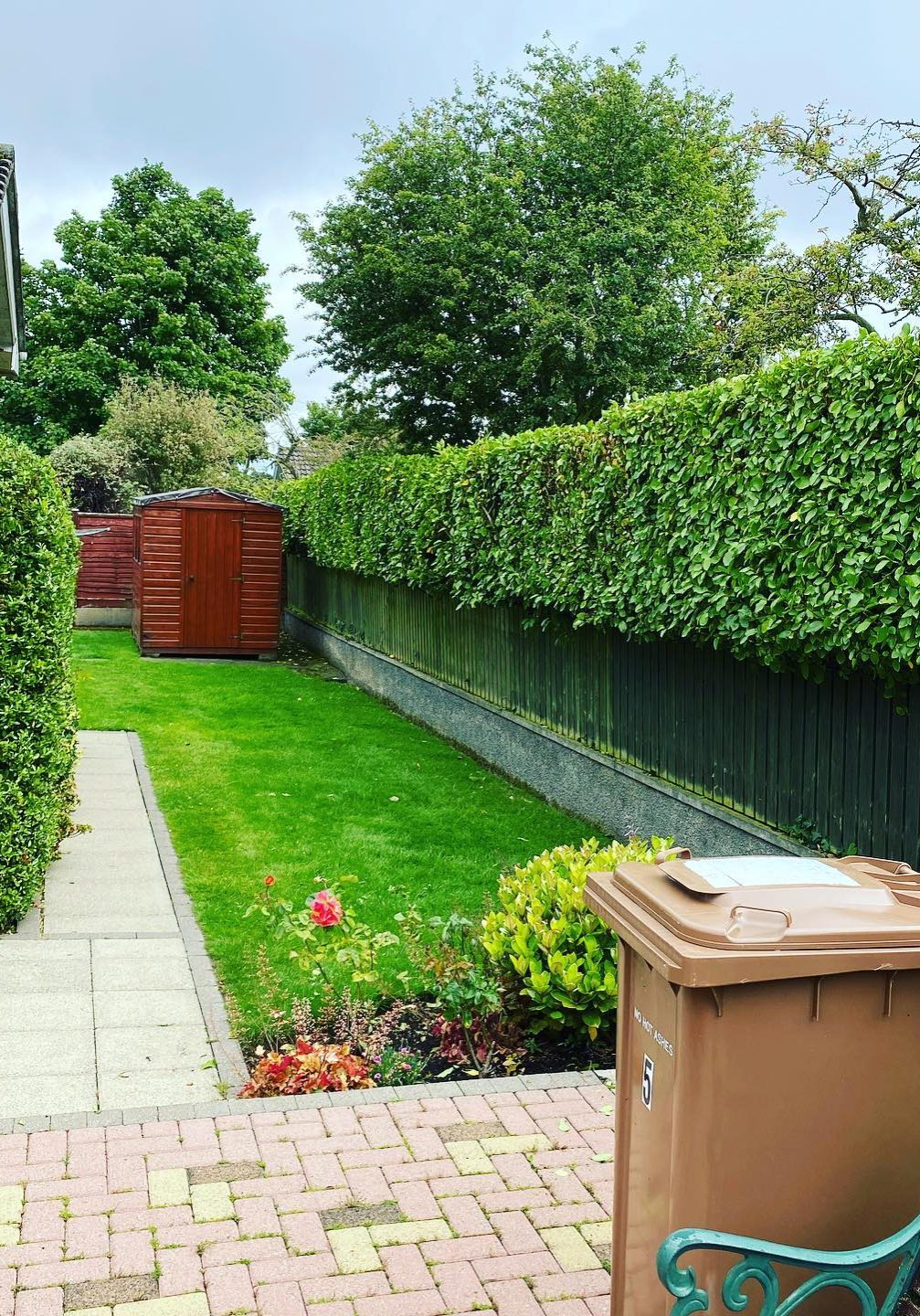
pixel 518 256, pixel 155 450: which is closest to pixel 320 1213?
pixel 518 256

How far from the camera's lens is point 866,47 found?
2212 centimetres

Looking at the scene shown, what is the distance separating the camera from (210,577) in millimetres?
19031

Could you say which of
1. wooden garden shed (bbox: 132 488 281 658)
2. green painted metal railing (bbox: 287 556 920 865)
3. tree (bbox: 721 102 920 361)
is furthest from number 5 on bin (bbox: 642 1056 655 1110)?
tree (bbox: 721 102 920 361)

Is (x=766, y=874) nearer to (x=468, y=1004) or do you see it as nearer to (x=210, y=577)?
(x=468, y=1004)

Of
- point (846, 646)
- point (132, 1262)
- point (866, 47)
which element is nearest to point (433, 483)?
point (846, 646)

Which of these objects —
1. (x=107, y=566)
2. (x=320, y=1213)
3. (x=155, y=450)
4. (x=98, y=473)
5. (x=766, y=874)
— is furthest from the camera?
(x=98, y=473)

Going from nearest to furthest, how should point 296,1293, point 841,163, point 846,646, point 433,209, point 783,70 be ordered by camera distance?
point 296,1293 → point 846,646 → point 841,163 → point 433,209 → point 783,70

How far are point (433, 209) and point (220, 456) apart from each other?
8463 millimetres

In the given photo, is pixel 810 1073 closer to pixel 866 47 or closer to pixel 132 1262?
pixel 132 1262

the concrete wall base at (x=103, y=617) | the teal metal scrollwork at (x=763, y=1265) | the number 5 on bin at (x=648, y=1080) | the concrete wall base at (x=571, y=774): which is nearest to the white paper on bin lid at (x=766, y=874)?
the number 5 on bin at (x=648, y=1080)

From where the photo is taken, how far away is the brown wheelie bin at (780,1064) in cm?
259

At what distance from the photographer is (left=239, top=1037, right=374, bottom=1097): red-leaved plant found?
4.88 meters

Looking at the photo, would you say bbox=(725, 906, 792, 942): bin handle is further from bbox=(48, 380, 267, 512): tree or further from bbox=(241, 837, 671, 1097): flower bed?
bbox=(48, 380, 267, 512): tree

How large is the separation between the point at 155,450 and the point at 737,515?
23.5 metres
